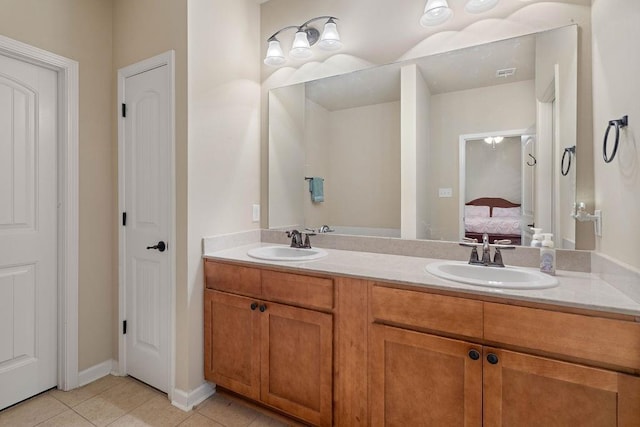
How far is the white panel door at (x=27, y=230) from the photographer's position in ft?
5.89

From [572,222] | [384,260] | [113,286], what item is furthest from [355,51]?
[113,286]

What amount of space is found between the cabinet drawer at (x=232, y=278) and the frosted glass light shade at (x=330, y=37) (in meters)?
1.48

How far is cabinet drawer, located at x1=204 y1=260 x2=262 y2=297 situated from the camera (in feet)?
5.69

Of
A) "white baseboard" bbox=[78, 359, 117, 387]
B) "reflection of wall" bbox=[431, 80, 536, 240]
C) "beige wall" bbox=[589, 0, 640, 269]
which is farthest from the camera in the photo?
"white baseboard" bbox=[78, 359, 117, 387]

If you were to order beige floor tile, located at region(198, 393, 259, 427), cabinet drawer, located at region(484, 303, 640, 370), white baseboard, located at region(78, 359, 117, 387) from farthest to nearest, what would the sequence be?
1. white baseboard, located at region(78, 359, 117, 387)
2. beige floor tile, located at region(198, 393, 259, 427)
3. cabinet drawer, located at region(484, 303, 640, 370)

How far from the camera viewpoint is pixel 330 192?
7.28 feet

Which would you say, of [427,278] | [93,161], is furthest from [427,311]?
[93,161]

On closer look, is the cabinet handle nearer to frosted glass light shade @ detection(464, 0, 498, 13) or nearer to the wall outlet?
the wall outlet

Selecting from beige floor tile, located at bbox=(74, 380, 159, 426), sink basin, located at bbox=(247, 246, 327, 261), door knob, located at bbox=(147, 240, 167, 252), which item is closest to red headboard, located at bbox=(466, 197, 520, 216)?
sink basin, located at bbox=(247, 246, 327, 261)

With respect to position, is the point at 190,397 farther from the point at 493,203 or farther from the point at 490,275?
the point at 493,203

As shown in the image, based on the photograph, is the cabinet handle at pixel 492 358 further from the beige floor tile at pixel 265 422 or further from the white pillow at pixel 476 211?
the beige floor tile at pixel 265 422

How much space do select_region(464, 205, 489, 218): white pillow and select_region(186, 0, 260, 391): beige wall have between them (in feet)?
4.76

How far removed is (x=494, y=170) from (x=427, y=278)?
80 centimetres

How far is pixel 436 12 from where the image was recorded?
5.46 feet
